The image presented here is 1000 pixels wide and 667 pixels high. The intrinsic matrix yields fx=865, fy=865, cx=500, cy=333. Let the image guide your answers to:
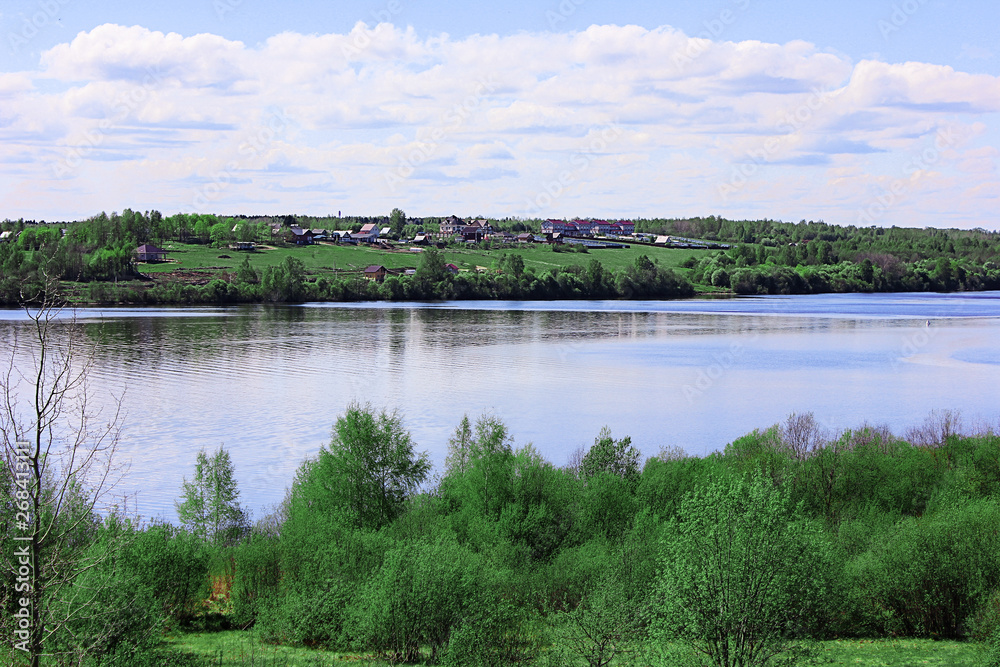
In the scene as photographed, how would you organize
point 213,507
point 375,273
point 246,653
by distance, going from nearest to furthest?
point 246,653 → point 213,507 → point 375,273

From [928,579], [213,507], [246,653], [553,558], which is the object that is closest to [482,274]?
[213,507]

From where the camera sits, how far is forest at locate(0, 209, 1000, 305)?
10712 centimetres

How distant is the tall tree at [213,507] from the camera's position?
29984 millimetres

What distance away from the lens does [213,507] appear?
30.6m

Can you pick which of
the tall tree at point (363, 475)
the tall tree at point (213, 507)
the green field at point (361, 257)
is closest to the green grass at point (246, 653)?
the tall tree at point (363, 475)

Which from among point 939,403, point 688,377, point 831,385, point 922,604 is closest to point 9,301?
point 688,377

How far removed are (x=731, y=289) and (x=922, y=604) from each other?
380 ft

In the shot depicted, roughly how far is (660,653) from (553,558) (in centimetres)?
851

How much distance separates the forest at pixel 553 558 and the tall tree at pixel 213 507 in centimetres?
9

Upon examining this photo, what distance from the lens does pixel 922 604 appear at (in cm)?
2306

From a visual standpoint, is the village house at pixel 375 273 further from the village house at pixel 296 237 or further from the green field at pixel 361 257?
the village house at pixel 296 237

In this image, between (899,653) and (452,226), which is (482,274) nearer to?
(452,226)

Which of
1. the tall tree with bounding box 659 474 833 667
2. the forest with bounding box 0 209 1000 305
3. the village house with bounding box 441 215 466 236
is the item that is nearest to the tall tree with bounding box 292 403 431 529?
the tall tree with bounding box 659 474 833 667

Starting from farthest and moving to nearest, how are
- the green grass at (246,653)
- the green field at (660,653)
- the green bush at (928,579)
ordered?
1. the green bush at (928,579)
2. the green field at (660,653)
3. the green grass at (246,653)
